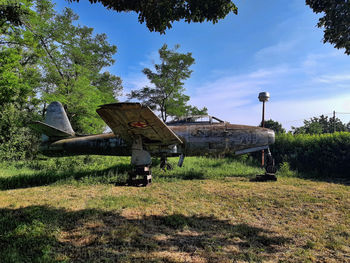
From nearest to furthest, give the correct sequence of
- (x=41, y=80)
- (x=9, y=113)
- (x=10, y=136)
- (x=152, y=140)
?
(x=152, y=140)
(x=10, y=136)
(x=9, y=113)
(x=41, y=80)

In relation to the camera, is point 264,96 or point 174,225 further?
point 264,96

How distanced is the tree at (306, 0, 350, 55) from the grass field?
14.8 feet

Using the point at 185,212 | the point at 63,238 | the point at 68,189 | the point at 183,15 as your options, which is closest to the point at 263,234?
the point at 185,212

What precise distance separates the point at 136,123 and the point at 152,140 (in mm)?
1530

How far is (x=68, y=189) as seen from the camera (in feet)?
22.5

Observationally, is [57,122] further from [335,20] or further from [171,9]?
[335,20]

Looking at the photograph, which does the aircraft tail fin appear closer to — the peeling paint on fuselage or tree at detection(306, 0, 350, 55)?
the peeling paint on fuselage

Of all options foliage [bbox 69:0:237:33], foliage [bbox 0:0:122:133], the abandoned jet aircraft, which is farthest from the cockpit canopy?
foliage [bbox 0:0:122:133]

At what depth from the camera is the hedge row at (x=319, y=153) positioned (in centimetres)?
1120

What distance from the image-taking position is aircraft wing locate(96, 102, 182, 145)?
5.71 meters

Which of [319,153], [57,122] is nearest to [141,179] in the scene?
[57,122]

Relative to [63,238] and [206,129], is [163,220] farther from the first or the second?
[206,129]

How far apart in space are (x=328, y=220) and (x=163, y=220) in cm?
379

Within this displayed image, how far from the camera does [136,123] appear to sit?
6617 millimetres
